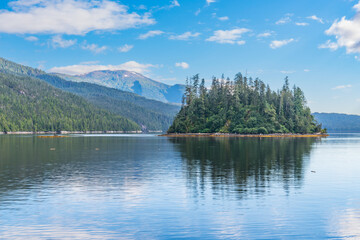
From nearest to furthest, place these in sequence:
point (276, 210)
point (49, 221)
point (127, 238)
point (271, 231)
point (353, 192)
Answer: point (127, 238) → point (271, 231) → point (49, 221) → point (276, 210) → point (353, 192)

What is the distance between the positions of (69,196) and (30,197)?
13.4 ft

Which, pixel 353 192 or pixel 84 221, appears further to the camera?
pixel 353 192

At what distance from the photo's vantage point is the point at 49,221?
1218 inches

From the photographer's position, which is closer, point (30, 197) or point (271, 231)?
point (271, 231)

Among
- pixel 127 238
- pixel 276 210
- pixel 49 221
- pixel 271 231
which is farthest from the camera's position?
pixel 276 210

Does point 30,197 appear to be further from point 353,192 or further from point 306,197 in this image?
point 353,192

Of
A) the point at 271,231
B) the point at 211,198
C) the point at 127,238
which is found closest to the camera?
the point at 127,238

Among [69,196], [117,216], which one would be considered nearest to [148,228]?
[117,216]

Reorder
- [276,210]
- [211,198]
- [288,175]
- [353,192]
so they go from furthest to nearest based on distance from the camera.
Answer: [288,175] < [353,192] < [211,198] < [276,210]

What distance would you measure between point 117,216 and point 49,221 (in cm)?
561

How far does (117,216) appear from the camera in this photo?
32594 millimetres

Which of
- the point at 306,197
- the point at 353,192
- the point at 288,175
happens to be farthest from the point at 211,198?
the point at 288,175

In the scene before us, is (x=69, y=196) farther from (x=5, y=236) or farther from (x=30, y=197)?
(x=5, y=236)

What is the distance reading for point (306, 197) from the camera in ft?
137
